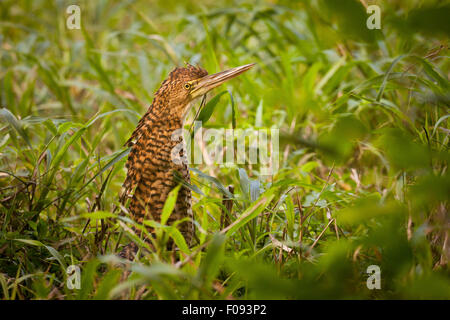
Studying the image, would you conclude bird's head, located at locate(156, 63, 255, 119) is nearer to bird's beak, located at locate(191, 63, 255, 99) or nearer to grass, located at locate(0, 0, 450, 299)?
bird's beak, located at locate(191, 63, 255, 99)

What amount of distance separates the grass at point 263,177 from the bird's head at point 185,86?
4.9 inches

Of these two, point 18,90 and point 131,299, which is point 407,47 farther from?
point 18,90

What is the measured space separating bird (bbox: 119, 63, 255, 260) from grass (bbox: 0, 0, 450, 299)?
0.10 meters

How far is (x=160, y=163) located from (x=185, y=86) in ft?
1.51

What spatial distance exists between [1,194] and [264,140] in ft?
5.65

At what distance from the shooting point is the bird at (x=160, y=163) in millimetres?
2301

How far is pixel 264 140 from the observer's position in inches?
132

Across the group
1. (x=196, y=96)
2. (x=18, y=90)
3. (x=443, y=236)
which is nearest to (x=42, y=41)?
(x=18, y=90)

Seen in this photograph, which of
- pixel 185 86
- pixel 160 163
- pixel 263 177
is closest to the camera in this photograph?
pixel 160 163

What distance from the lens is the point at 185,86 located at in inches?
98.7

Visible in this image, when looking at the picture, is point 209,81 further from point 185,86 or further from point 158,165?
point 158,165

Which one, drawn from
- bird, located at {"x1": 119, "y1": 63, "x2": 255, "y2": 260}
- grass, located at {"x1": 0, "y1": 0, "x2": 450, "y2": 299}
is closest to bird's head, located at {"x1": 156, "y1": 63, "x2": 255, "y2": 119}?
bird, located at {"x1": 119, "y1": 63, "x2": 255, "y2": 260}

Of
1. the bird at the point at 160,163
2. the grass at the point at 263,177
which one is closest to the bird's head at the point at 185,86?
the bird at the point at 160,163

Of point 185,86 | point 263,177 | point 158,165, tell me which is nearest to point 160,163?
point 158,165
